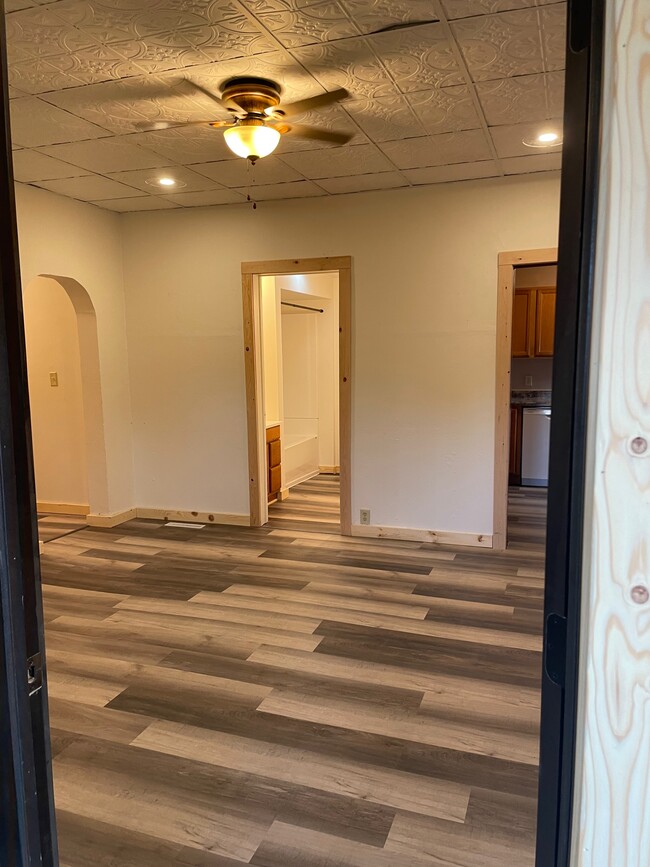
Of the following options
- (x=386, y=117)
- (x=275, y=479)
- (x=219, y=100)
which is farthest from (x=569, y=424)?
(x=275, y=479)

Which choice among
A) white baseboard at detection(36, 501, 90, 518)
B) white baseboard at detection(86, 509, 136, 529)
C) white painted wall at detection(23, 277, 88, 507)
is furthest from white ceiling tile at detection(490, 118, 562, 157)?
white baseboard at detection(36, 501, 90, 518)

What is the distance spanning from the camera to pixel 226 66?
2596 mm

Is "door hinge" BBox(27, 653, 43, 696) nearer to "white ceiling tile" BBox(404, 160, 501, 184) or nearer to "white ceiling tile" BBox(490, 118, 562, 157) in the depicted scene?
"white ceiling tile" BBox(490, 118, 562, 157)

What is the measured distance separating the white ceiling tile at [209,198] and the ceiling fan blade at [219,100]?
1560mm

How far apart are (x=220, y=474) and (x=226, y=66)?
136 inches

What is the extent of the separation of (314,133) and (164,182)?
5.55 feet

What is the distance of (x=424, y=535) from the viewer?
4.77m

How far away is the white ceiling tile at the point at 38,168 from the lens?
371cm

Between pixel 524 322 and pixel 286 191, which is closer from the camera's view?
pixel 286 191

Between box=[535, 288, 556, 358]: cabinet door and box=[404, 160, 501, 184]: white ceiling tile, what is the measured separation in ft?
9.02

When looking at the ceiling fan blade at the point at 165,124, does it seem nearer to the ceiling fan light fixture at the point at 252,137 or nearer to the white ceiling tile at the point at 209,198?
the ceiling fan light fixture at the point at 252,137

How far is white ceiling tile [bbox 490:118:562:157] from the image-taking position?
3291 mm

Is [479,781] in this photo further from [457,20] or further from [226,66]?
[226,66]

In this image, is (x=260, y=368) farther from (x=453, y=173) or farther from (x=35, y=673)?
(x=35, y=673)
